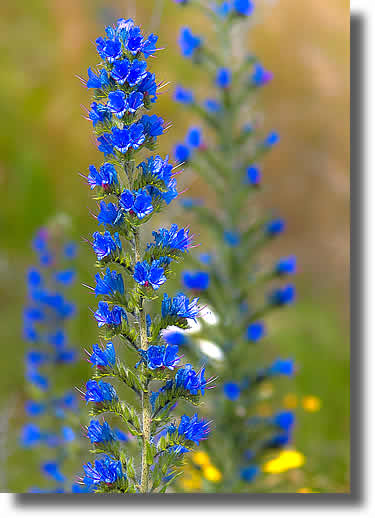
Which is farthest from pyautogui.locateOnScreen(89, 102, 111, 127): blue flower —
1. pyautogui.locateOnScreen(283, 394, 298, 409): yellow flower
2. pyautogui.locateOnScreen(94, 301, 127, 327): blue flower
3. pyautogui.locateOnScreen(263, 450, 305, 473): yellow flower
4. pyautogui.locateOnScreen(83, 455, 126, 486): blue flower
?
pyautogui.locateOnScreen(283, 394, 298, 409): yellow flower

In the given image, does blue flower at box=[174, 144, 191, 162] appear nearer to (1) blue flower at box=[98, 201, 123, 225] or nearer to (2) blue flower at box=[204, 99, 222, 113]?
(2) blue flower at box=[204, 99, 222, 113]

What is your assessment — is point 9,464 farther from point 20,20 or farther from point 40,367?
point 20,20

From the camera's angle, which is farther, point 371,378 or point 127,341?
point 371,378

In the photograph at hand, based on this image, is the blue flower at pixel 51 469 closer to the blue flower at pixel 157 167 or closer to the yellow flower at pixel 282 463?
the yellow flower at pixel 282 463

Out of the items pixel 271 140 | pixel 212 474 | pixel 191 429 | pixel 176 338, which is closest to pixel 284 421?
pixel 212 474

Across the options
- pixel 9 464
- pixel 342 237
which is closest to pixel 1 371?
pixel 9 464

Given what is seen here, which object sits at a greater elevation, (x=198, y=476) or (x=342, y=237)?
(x=342, y=237)

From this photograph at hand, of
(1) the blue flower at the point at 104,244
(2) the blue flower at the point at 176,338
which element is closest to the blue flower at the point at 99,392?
(1) the blue flower at the point at 104,244
